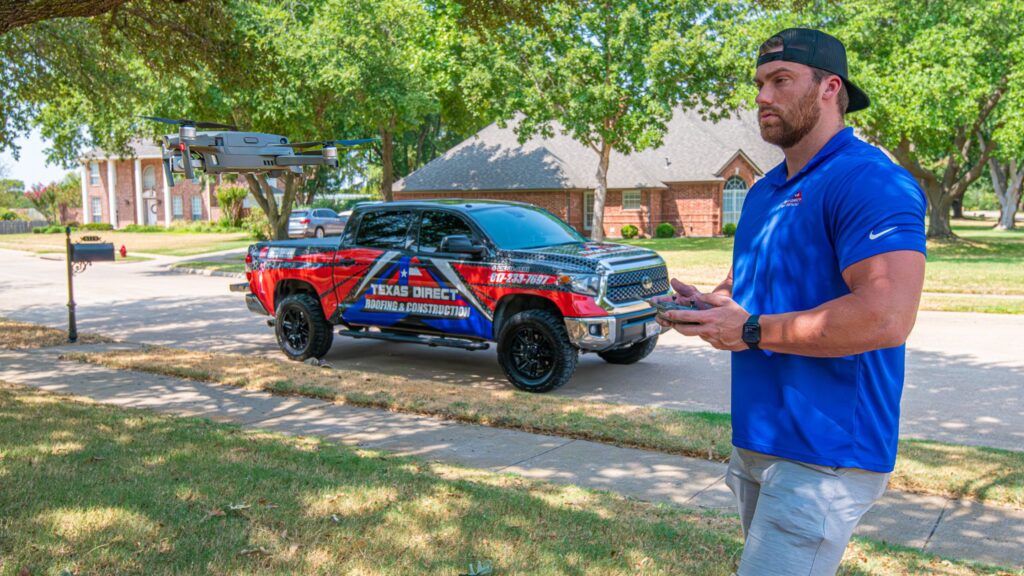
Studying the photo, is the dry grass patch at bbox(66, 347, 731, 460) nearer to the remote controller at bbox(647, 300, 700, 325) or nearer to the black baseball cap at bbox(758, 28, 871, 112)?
the remote controller at bbox(647, 300, 700, 325)

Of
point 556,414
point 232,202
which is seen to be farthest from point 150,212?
point 556,414

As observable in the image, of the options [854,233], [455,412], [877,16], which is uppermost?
[877,16]

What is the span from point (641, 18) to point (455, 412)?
24.4 metres

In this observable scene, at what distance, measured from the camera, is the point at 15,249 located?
41094 mm

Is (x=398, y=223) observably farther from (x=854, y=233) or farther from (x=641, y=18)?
(x=641, y=18)

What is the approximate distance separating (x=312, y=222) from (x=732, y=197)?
22348 mm

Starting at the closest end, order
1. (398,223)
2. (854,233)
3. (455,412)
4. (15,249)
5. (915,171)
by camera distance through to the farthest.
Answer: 1. (854,233)
2. (455,412)
3. (398,223)
4. (915,171)
5. (15,249)

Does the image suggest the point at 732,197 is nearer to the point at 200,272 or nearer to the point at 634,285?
the point at 200,272

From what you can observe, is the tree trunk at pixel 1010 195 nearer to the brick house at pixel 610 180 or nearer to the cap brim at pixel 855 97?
the brick house at pixel 610 180

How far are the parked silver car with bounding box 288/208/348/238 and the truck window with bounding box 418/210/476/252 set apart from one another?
1386 inches

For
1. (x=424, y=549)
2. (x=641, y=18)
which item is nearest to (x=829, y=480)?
(x=424, y=549)

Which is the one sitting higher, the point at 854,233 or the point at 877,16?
the point at 877,16

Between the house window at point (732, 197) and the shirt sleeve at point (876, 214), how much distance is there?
45.6 m

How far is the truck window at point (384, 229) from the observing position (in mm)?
10578
